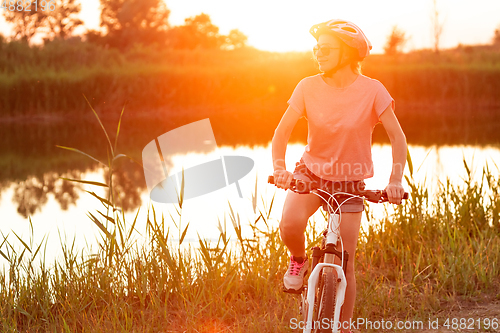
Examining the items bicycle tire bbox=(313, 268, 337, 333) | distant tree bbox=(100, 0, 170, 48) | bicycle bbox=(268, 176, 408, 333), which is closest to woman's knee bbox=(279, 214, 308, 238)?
bicycle bbox=(268, 176, 408, 333)

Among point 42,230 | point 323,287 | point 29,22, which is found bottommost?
point 42,230

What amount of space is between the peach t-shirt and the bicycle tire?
0.47 metres

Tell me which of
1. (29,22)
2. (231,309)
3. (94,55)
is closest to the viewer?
(231,309)

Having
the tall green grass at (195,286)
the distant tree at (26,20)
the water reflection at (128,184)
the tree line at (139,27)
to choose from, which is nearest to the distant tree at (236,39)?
the tree line at (139,27)

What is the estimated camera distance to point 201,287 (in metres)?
3.39

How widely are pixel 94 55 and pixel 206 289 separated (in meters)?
18.7

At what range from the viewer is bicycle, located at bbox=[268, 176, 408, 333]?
210cm

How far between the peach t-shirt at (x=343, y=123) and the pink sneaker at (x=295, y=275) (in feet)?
1.44

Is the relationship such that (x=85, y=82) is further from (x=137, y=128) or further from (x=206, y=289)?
(x=206, y=289)

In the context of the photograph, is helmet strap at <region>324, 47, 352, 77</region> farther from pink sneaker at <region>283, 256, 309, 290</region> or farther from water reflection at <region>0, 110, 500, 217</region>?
water reflection at <region>0, 110, 500, 217</region>

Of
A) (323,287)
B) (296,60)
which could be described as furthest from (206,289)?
(296,60)

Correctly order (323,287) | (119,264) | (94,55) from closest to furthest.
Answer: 1. (323,287)
2. (119,264)
3. (94,55)

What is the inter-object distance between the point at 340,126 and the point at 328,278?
2.15 feet

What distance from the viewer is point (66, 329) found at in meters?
2.86
